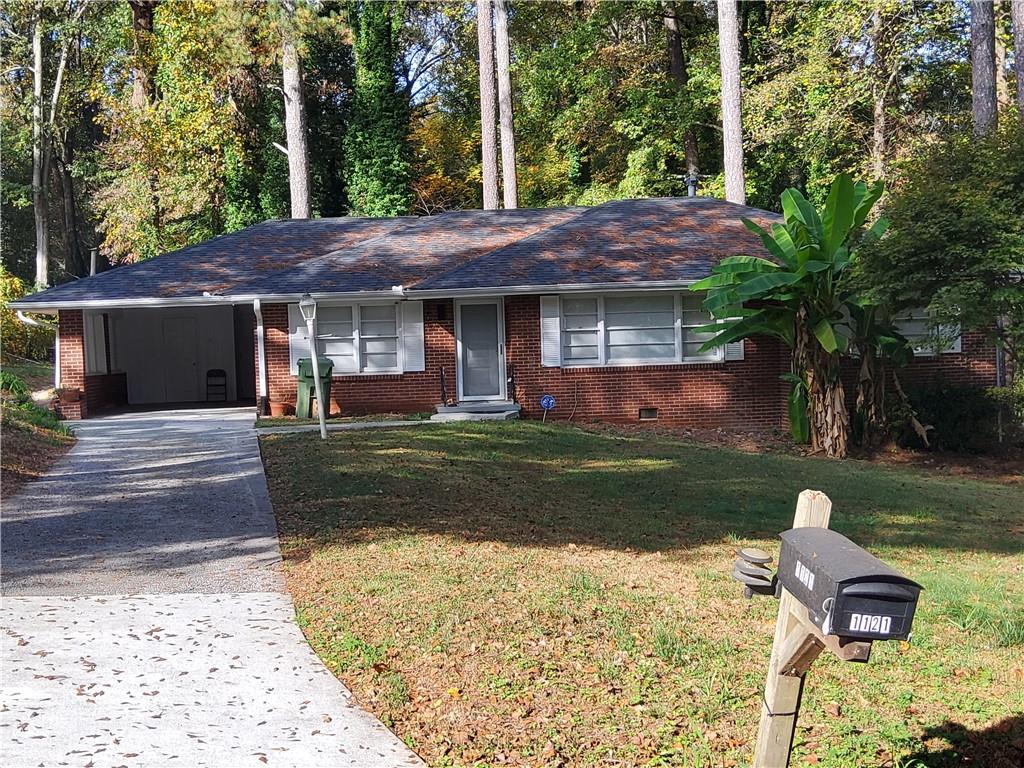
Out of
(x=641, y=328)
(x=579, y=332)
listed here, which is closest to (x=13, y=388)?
(x=579, y=332)

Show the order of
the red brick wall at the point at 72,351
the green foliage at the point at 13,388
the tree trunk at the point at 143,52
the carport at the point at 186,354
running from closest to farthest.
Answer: the green foliage at the point at 13,388, the red brick wall at the point at 72,351, the carport at the point at 186,354, the tree trunk at the point at 143,52

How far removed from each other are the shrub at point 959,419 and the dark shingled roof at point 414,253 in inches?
350

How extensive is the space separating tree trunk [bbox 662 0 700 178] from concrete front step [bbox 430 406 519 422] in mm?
16924

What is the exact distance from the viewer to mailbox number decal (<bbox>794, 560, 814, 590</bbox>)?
10.7 ft

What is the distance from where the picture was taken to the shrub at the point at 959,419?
17.6 metres

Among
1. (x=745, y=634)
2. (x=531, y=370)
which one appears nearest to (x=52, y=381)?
(x=531, y=370)

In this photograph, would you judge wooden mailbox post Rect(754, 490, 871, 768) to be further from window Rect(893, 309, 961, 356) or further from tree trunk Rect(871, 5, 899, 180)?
tree trunk Rect(871, 5, 899, 180)

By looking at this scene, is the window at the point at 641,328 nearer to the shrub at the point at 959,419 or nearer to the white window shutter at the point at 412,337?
the white window shutter at the point at 412,337

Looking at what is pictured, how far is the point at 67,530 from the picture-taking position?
9.34m

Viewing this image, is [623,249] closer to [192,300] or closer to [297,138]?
[192,300]

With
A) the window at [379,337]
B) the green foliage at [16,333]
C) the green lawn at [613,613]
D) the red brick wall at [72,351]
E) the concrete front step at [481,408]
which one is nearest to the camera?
the green lawn at [613,613]

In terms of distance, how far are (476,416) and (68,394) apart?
8.03 m

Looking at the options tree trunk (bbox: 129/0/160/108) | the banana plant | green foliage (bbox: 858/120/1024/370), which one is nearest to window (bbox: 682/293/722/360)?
the banana plant

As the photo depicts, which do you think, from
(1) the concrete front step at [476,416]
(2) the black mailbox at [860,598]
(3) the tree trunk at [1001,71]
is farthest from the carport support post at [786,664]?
(3) the tree trunk at [1001,71]
